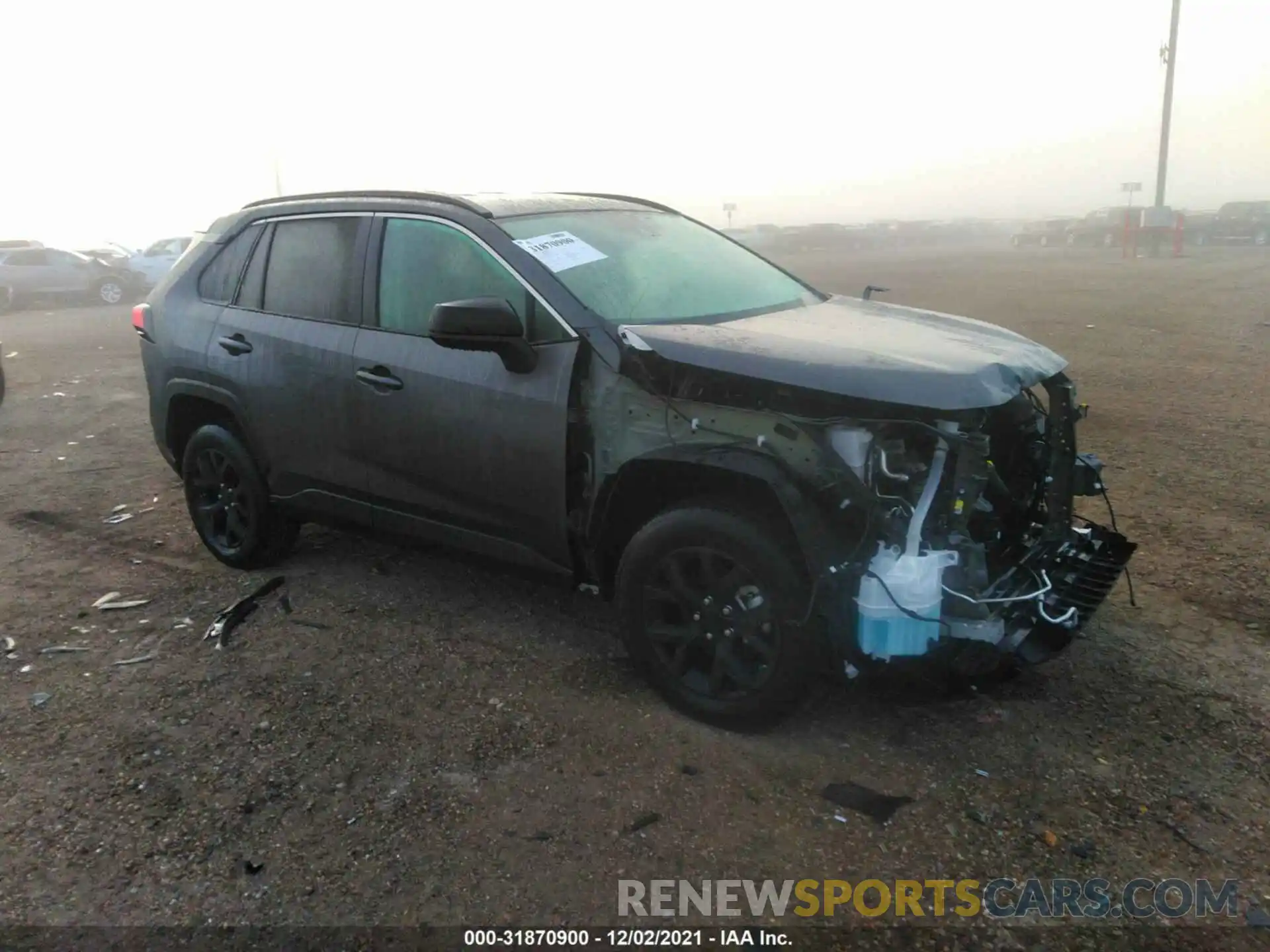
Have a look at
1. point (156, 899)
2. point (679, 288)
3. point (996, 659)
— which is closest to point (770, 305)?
point (679, 288)

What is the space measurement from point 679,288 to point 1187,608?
261 cm

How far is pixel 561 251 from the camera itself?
3.72 meters

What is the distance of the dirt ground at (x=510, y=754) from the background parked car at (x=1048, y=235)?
1318 inches

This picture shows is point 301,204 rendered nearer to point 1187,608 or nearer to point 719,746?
point 719,746

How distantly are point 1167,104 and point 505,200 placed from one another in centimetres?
3634

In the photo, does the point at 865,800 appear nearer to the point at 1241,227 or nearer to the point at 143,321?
the point at 143,321

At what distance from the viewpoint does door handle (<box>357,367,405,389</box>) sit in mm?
3844

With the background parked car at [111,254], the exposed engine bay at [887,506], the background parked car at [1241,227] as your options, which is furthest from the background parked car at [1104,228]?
the exposed engine bay at [887,506]

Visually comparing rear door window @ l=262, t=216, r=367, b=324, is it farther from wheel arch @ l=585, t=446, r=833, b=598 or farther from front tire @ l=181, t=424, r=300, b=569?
wheel arch @ l=585, t=446, r=833, b=598

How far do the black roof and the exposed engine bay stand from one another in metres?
1.12

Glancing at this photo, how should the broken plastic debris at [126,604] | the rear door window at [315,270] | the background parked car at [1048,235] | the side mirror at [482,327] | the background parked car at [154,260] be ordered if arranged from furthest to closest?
the background parked car at [1048,235]
the background parked car at [154,260]
the broken plastic debris at [126,604]
the rear door window at [315,270]
the side mirror at [482,327]

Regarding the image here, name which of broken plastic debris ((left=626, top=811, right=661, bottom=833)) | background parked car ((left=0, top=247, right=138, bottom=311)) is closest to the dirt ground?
broken plastic debris ((left=626, top=811, right=661, bottom=833))

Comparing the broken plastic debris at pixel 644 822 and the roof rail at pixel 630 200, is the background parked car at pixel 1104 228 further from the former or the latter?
the broken plastic debris at pixel 644 822

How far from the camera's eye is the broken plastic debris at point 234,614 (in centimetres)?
420
